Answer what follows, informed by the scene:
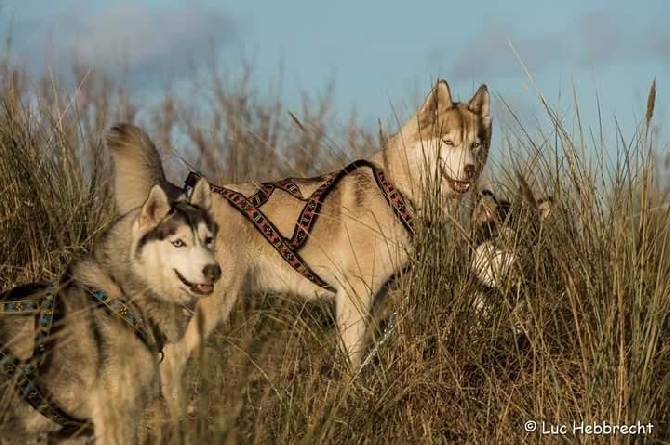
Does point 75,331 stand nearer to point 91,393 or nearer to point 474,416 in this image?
point 91,393

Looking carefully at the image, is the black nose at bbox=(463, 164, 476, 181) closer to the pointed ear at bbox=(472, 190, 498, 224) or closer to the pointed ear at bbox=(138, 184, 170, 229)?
the pointed ear at bbox=(472, 190, 498, 224)

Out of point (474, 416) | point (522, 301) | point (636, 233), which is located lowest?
point (474, 416)

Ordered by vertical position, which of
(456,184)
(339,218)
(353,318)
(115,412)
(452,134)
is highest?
(452,134)

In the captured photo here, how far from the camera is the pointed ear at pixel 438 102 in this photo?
22.2 feet

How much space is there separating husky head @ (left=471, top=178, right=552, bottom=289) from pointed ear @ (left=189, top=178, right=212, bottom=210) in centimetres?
131

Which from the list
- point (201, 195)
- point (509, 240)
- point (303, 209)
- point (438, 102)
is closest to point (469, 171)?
point (438, 102)

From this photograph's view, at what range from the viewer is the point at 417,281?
528 centimetres

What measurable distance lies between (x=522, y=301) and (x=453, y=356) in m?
0.41

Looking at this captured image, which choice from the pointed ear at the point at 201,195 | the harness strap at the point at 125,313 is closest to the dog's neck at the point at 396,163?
the pointed ear at the point at 201,195

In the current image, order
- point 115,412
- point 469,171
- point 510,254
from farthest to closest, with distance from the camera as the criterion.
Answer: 1. point 469,171
2. point 510,254
3. point 115,412

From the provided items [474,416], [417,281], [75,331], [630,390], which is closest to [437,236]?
[417,281]

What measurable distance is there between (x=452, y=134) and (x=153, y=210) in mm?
2664

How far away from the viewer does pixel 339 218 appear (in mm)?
7008

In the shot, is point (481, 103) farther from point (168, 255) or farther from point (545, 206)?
point (168, 255)
